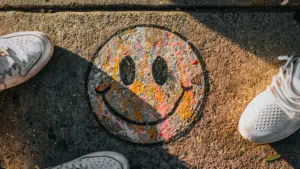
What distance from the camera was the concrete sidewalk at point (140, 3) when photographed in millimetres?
2057

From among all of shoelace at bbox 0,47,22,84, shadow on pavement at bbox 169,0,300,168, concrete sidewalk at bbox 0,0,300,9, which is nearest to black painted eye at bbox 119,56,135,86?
concrete sidewalk at bbox 0,0,300,9

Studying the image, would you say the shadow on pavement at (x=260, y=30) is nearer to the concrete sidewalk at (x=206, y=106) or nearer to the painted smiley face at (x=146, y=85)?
the concrete sidewalk at (x=206, y=106)

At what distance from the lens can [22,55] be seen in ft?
6.47

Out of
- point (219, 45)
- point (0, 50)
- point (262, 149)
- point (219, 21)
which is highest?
point (219, 21)

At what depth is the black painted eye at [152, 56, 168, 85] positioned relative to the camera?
204cm

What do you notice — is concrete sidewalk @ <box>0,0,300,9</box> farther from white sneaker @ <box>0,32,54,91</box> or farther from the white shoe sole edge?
the white shoe sole edge

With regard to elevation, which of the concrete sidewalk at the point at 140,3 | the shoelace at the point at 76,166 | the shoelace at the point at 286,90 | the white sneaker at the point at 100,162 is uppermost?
the concrete sidewalk at the point at 140,3

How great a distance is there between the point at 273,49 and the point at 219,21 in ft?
1.25

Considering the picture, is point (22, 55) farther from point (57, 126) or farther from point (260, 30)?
point (260, 30)

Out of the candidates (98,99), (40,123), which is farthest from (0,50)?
(98,99)

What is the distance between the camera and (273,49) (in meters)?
2.03

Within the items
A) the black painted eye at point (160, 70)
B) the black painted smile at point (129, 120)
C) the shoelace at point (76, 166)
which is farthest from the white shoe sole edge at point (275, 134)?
the shoelace at point (76, 166)

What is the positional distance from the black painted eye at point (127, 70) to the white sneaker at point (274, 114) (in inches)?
28.7

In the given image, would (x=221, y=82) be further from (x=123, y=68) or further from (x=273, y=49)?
(x=123, y=68)
